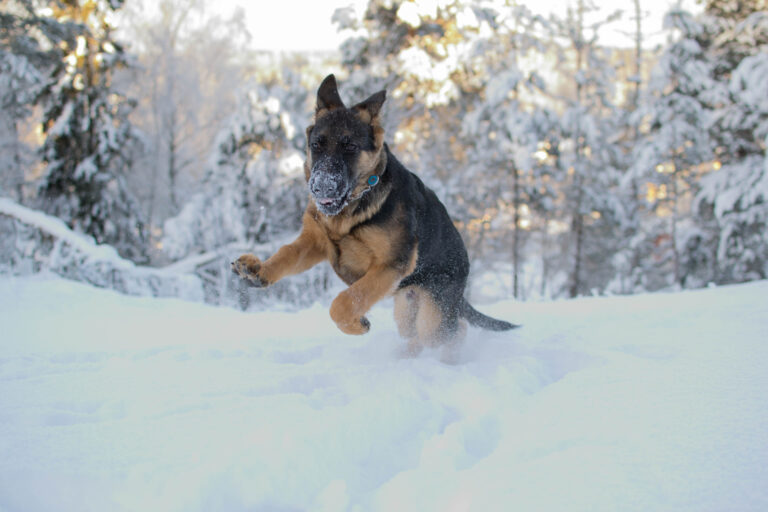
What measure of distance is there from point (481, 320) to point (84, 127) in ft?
43.6

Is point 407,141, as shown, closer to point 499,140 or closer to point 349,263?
point 499,140

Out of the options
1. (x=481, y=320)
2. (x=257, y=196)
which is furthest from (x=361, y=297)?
(x=257, y=196)

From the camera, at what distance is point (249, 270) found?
3328 millimetres

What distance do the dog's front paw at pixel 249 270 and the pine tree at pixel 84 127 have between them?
1228 cm

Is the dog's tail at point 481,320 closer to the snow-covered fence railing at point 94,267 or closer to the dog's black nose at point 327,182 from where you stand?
the dog's black nose at point 327,182

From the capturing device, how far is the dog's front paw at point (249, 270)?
3.32 metres

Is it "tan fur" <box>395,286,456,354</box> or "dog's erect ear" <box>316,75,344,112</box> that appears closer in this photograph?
"dog's erect ear" <box>316,75,344,112</box>

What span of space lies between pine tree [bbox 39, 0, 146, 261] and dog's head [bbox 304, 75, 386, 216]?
12329 mm

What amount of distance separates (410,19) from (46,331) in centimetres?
490

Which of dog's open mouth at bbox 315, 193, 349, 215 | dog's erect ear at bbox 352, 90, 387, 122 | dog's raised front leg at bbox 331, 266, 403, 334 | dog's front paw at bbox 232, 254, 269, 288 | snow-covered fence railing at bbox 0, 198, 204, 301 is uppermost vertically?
dog's erect ear at bbox 352, 90, 387, 122

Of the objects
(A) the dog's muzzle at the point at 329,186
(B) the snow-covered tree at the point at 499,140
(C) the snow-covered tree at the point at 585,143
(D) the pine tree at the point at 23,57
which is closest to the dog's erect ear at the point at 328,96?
(A) the dog's muzzle at the point at 329,186

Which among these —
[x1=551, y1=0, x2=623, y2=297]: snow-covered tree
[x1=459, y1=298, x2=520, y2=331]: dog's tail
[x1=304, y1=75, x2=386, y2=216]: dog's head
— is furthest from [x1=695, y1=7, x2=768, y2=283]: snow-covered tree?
[x1=304, y1=75, x2=386, y2=216]: dog's head

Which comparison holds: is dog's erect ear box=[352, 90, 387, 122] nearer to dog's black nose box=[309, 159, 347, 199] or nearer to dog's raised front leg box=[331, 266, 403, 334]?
dog's black nose box=[309, 159, 347, 199]

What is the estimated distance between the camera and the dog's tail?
4289 millimetres
